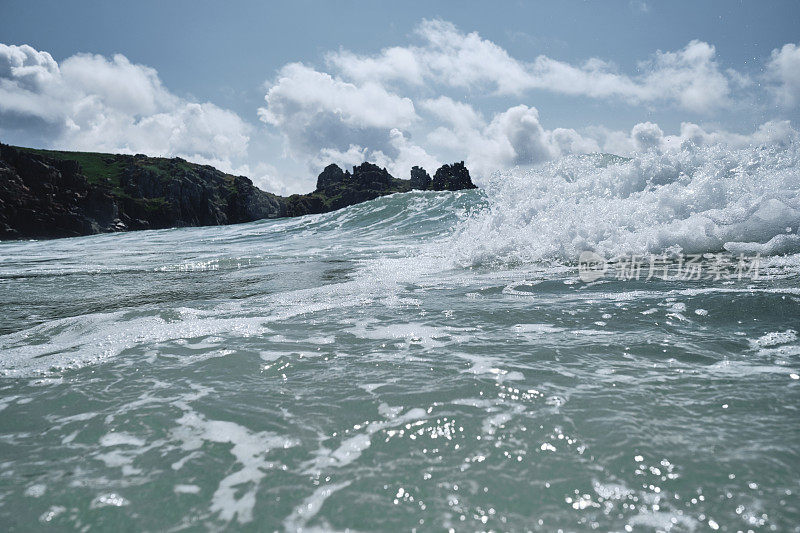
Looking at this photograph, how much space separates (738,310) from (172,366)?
15.6ft

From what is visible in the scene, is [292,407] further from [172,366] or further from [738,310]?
[738,310]

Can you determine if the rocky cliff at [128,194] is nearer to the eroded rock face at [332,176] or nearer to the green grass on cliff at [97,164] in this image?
the green grass on cliff at [97,164]

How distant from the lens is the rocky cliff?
75.4 m

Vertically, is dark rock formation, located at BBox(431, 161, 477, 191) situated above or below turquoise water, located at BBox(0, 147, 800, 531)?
above

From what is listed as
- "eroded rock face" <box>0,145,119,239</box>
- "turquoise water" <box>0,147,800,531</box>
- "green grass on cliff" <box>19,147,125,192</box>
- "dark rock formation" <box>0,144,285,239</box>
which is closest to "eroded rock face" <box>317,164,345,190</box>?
"dark rock formation" <box>0,144,285,239</box>

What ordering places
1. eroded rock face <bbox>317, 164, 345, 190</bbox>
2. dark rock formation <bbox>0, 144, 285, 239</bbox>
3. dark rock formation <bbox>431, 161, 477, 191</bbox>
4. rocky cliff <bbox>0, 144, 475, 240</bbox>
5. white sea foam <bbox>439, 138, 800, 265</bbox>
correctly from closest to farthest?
1. white sea foam <bbox>439, 138, 800, 265</bbox>
2. dark rock formation <bbox>0, 144, 285, 239</bbox>
3. rocky cliff <bbox>0, 144, 475, 240</bbox>
4. dark rock formation <bbox>431, 161, 477, 191</bbox>
5. eroded rock face <bbox>317, 164, 345, 190</bbox>

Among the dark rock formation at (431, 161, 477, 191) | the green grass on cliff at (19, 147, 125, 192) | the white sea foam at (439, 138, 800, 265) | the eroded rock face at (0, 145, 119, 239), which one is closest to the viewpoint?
the white sea foam at (439, 138, 800, 265)

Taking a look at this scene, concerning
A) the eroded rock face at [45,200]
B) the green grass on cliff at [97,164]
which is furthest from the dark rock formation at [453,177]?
the eroded rock face at [45,200]

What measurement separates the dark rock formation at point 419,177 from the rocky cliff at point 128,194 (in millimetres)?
9012

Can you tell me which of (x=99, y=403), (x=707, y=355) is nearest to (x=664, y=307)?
(x=707, y=355)

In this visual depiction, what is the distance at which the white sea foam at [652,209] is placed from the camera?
7.44 m

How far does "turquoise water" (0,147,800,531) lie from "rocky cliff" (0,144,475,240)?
3585 inches

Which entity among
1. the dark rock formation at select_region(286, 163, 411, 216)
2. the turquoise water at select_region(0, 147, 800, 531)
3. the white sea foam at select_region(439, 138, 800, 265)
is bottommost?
the turquoise water at select_region(0, 147, 800, 531)

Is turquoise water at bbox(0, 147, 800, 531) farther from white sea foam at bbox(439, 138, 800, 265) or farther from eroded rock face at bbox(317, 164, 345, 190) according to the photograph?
eroded rock face at bbox(317, 164, 345, 190)
